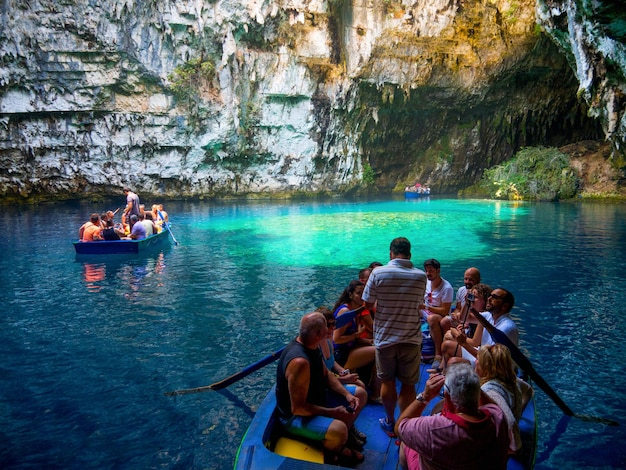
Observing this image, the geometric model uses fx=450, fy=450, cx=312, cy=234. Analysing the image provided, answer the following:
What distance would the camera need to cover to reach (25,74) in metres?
30.9

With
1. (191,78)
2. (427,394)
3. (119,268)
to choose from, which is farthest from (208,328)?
(191,78)

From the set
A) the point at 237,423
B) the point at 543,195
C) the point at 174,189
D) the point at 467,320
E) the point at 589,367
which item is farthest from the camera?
the point at 174,189

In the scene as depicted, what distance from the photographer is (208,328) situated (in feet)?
26.4

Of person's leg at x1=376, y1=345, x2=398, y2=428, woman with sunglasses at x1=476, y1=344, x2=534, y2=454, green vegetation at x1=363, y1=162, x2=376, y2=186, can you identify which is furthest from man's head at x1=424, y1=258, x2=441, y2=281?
green vegetation at x1=363, y1=162, x2=376, y2=186

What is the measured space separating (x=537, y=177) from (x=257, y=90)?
74.8 ft

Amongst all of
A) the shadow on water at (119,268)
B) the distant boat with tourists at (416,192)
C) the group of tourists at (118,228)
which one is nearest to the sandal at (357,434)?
the shadow on water at (119,268)

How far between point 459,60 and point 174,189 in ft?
83.0

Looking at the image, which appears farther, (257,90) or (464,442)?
(257,90)

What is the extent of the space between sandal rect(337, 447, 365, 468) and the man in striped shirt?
1.88ft

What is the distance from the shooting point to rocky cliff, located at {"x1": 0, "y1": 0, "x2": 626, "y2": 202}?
30750 mm

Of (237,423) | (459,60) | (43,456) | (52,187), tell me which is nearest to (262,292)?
(237,423)

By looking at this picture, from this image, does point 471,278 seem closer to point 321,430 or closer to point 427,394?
point 427,394

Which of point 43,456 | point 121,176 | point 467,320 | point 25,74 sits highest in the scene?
point 25,74

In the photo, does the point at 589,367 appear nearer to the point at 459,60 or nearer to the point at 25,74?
the point at 459,60
